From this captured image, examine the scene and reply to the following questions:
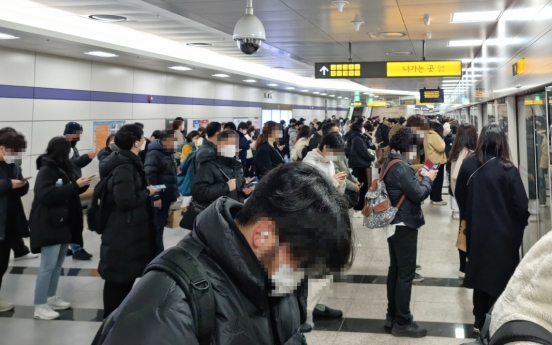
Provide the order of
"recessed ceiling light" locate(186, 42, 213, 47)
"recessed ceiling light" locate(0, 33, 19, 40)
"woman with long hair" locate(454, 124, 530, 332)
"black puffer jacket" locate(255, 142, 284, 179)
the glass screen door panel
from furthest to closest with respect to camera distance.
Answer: "recessed ceiling light" locate(186, 42, 213, 47) → "recessed ceiling light" locate(0, 33, 19, 40) → "black puffer jacket" locate(255, 142, 284, 179) → the glass screen door panel → "woman with long hair" locate(454, 124, 530, 332)

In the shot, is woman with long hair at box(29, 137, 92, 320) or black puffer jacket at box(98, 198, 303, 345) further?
woman with long hair at box(29, 137, 92, 320)

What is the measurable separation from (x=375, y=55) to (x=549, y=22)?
325 inches

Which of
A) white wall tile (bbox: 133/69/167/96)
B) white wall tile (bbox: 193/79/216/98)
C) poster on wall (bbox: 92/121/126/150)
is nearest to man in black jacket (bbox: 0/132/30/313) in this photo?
poster on wall (bbox: 92/121/126/150)

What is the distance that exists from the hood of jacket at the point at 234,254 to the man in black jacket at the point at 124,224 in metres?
2.79

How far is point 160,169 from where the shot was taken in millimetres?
5914

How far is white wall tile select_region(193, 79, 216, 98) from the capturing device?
1547cm

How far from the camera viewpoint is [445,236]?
25.0ft

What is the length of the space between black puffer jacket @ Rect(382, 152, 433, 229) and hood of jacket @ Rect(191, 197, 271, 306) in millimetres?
2903

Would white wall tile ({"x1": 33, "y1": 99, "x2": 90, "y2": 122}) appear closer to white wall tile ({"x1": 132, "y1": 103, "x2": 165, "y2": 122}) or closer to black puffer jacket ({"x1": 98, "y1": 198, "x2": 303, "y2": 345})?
white wall tile ({"x1": 132, "y1": 103, "x2": 165, "y2": 122})

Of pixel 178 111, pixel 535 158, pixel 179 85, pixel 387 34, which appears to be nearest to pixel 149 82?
pixel 179 85

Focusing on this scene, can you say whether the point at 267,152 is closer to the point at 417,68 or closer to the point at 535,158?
the point at 535,158

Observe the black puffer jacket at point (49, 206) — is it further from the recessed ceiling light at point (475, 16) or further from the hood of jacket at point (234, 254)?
the recessed ceiling light at point (475, 16)

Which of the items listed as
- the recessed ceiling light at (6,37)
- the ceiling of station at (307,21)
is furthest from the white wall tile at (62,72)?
the recessed ceiling light at (6,37)

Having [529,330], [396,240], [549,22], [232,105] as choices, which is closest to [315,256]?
[529,330]
